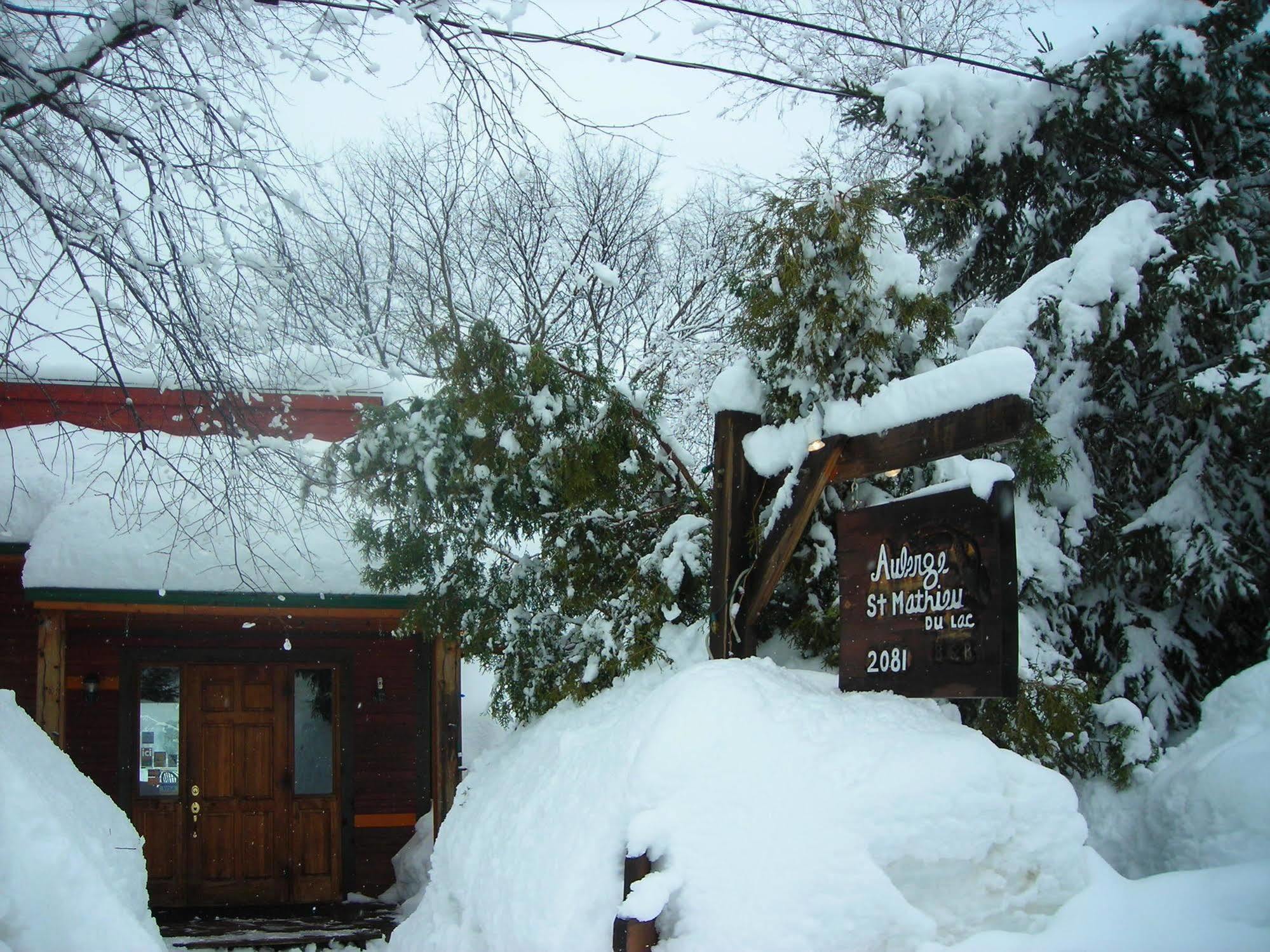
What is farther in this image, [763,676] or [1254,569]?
[1254,569]

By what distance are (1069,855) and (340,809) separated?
767 cm

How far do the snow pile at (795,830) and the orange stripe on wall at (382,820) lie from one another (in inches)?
224

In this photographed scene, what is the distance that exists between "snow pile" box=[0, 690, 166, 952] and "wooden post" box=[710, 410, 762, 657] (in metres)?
2.72

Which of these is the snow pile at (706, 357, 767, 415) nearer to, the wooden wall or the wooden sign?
the wooden sign

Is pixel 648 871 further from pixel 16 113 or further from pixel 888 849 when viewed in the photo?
pixel 16 113

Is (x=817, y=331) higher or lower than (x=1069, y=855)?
higher

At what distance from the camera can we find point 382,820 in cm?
993

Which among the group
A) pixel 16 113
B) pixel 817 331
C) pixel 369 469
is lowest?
pixel 369 469

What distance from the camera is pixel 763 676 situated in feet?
14.6

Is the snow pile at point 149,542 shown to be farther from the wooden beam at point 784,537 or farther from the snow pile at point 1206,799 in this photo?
the snow pile at point 1206,799

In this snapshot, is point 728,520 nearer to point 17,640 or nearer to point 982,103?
point 982,103

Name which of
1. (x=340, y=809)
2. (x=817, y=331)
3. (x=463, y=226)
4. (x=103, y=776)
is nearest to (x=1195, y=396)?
(x=817, y=331)

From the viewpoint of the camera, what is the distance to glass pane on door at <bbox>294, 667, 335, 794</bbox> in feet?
32.6

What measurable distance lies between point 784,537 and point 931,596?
32.6 inches
